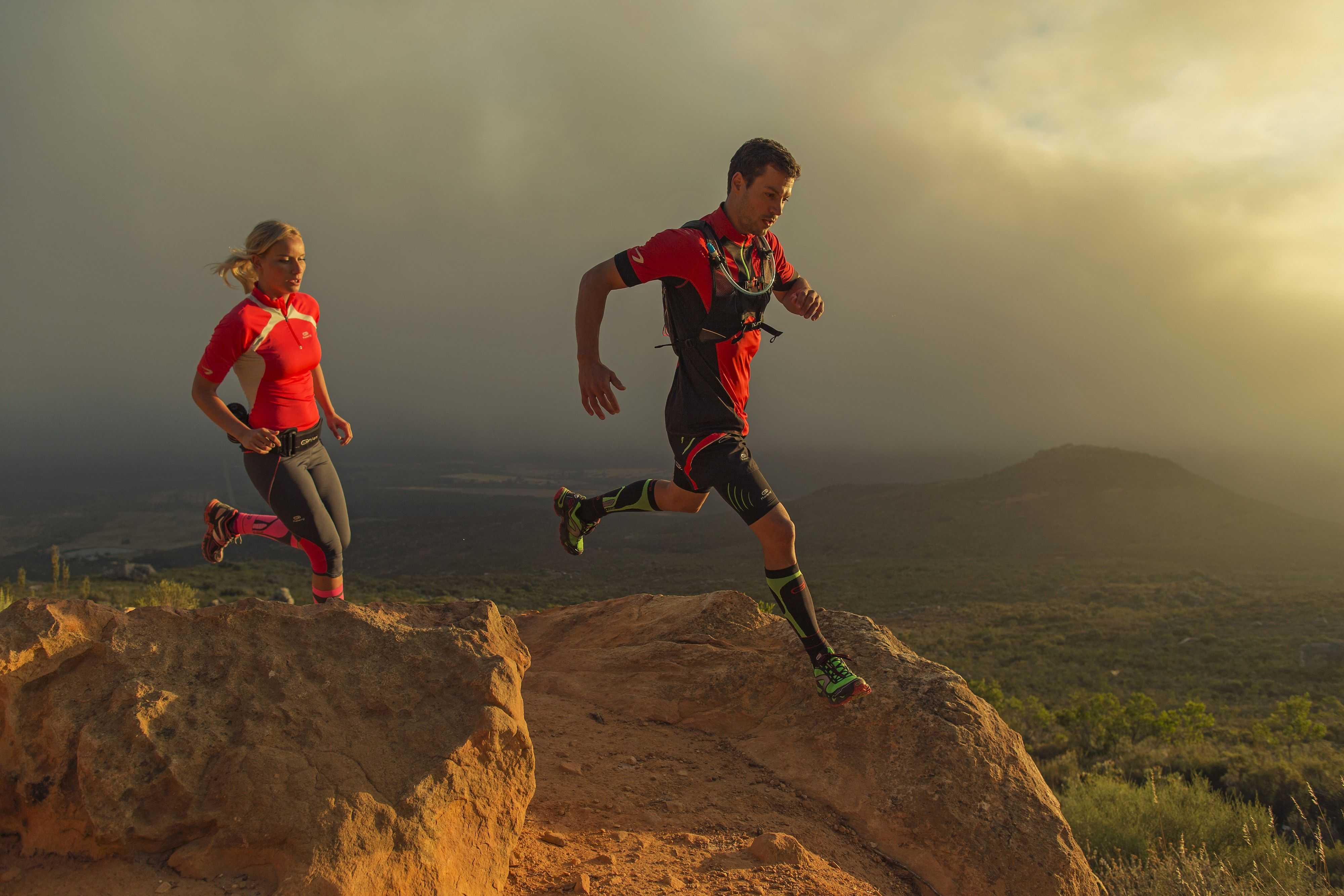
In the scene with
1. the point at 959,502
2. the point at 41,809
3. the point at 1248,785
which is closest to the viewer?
the point at 41,809

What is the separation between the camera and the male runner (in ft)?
12.0

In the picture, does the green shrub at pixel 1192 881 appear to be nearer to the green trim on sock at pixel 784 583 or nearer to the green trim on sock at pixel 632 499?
the green trim on sock at pixel 784 583

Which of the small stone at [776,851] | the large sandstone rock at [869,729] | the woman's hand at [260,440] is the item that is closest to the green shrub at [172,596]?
the woman's hand at [260,440]

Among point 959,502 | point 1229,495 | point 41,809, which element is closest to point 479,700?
point 41,809

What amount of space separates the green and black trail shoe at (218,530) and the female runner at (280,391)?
606mm

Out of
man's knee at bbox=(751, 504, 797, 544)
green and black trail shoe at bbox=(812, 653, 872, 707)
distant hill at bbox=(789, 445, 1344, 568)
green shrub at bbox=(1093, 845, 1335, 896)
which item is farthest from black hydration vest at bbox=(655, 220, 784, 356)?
distant hill at bbox=(789, 445, 1344, 568)

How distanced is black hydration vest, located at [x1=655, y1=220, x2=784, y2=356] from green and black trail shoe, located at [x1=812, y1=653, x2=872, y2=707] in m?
1.65

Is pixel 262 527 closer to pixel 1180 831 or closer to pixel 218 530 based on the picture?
pixel 218 530

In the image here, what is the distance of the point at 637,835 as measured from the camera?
2.89m

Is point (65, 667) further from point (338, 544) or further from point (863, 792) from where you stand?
point (863, 792)

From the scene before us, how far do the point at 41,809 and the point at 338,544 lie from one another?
223cm

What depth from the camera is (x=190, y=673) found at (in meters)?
2.50

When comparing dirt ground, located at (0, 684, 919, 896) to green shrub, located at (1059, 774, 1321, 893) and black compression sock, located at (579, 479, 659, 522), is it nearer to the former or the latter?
black compression sock, located at (579, 479, 659, 522)

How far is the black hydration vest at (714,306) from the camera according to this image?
377 cm
